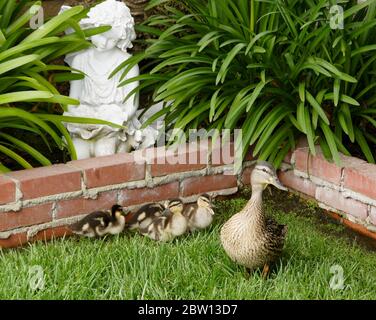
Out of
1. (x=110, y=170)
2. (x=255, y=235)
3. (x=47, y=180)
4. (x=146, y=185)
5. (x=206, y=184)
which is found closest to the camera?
(x=255, y=235)

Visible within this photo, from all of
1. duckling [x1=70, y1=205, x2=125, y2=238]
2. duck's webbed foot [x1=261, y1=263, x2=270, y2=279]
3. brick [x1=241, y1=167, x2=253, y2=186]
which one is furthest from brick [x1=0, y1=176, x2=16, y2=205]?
brick [x1=241, y1=167, x2=253, y2=186]

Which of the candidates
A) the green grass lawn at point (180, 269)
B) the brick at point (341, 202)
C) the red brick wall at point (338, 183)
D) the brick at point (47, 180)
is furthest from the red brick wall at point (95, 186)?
the brick at point (341, 202)

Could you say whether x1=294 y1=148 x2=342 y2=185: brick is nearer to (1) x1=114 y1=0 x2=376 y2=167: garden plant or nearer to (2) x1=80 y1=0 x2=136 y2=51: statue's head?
(1) x1=114 y1=0 x2=376 y2=167: garden plant

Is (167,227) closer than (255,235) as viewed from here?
No

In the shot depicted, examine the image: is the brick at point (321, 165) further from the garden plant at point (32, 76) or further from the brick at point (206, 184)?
the garden plant at point (32, 76)

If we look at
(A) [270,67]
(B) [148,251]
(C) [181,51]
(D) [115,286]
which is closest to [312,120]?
(A) [270,67]

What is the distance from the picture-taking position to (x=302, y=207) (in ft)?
20.3

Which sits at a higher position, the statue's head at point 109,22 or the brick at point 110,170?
the statue's head at point 109,22

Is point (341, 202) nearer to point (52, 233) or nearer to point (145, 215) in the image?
point (145, 215)

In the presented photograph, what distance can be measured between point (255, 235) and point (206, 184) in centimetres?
133

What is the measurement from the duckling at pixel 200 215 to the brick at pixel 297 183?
848mm

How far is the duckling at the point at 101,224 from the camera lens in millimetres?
5539

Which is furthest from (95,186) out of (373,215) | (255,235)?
(373,215)

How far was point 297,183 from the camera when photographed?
6293 mm
